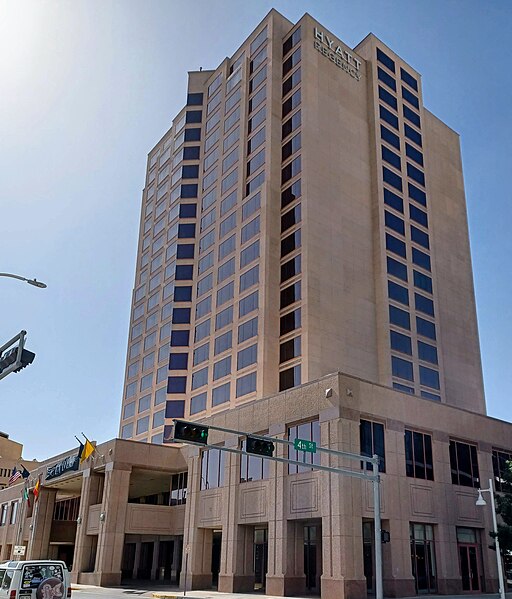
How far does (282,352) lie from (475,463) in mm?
22320

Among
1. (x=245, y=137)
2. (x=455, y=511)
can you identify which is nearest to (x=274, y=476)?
(x=455, y=511)

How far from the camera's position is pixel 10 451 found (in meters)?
118

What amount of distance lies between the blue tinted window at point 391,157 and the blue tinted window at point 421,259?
33.5 ft

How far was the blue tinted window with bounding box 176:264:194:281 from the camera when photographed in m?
77.0

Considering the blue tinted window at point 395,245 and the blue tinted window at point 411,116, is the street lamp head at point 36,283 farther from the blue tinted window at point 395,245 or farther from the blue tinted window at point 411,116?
the blue tinted window at point 411,116

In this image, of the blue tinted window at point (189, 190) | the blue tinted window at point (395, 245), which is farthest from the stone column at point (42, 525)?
the blue tinted window at point (395, 245)

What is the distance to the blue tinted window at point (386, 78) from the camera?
2982 inches

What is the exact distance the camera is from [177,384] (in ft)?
237

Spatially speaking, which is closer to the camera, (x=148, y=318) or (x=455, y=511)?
(x=455, y=511)

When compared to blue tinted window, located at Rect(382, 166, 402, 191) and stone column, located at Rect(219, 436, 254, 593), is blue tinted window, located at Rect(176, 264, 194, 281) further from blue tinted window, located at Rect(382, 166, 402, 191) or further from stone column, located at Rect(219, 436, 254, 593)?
stone column, located at Rect(219, 436, 254, 593)

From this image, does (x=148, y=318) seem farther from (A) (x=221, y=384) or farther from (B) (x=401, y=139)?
(B) (x=401, y=139)

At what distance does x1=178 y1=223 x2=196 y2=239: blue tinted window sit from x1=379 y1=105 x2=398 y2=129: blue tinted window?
86.3 ft

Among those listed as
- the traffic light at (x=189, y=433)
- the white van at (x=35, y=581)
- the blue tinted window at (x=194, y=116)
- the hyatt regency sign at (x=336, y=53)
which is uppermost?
the blue tinted window at (x=194, y=116)

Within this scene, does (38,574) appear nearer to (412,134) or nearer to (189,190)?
(189,190)
